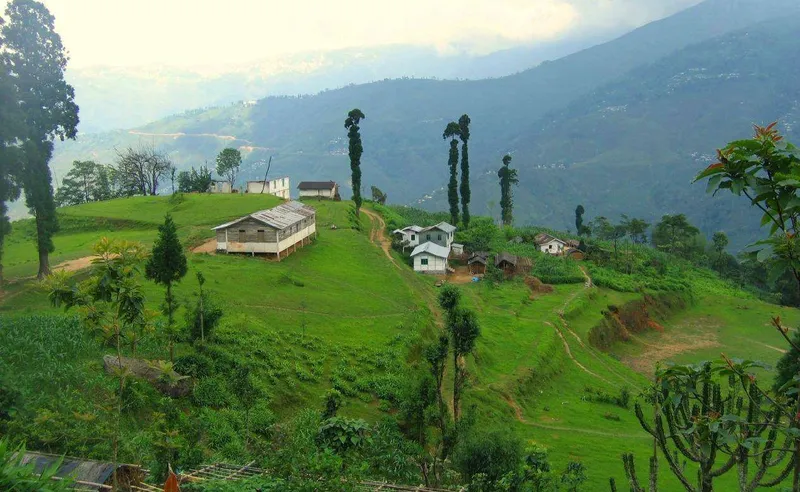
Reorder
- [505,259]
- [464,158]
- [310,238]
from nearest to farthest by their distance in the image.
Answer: [310,238] < [505,259] < [464,158]

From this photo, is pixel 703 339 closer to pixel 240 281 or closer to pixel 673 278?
pixel 673 278

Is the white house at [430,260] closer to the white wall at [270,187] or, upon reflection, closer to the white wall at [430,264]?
the white wall at [430,264]

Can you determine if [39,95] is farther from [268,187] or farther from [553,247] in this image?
[553,247]

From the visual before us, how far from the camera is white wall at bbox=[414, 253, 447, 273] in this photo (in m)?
62.9

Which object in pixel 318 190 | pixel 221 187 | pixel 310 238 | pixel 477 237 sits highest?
pixel 221 187

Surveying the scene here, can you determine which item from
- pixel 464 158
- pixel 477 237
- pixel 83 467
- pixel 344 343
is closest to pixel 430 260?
pixel 477 237

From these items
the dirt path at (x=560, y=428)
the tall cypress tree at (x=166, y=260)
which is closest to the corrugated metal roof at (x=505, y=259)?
the dirt path at (x=560, y=428)

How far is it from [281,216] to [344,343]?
19.4 meters

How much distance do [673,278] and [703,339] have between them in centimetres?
1942

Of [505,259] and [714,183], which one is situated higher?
[714,183]

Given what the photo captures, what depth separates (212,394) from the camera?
21.8 m

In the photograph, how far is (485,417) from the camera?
3047cm

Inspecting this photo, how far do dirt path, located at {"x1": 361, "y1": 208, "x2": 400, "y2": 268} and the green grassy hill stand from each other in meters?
2.51

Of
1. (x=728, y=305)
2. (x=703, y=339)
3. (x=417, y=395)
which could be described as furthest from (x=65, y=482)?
(x=728, y=305)
